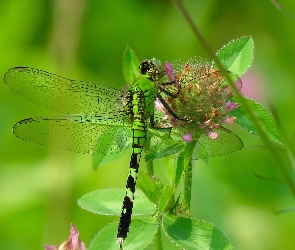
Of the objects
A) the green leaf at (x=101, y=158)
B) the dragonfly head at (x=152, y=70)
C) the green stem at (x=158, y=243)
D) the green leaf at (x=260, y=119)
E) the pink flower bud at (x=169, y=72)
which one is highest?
the dragonfly head at (x=152, y=70)

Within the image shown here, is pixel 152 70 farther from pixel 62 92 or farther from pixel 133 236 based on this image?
pixel 133 236

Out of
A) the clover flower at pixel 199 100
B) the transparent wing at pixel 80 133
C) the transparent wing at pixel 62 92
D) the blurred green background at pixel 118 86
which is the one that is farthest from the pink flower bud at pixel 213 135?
the blurred green background at pixel 118 86

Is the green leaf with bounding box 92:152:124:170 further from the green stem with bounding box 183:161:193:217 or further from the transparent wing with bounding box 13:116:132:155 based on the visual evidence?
the green stem with bounding box 183:161:193:217

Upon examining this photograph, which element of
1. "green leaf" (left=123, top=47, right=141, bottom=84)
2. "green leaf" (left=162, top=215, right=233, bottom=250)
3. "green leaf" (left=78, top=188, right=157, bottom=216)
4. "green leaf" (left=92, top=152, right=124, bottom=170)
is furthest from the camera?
"green leaf" (left=92, top=152, right=124, bottom=170)

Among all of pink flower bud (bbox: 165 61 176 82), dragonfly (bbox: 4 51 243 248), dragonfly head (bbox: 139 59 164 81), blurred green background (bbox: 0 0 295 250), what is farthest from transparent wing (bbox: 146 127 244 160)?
blurred green background (bbox: 0 0 295 250)

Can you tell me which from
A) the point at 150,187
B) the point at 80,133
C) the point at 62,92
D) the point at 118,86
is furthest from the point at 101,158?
the point at 118,86

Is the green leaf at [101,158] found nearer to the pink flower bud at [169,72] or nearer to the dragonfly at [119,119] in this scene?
the dragonfly at [119,119]

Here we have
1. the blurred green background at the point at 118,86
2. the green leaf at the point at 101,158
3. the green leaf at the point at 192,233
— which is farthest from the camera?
the blurred green background at the point at 118,86
